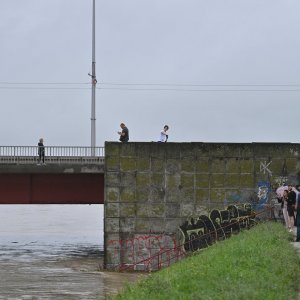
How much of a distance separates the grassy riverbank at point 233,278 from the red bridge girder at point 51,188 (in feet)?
70.6

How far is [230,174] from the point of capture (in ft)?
104

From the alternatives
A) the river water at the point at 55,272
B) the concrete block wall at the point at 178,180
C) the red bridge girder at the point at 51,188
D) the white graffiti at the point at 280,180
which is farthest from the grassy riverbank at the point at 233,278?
the red bridge girder at the point at 51,188

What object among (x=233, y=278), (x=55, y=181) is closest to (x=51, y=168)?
(x=55, y=181)

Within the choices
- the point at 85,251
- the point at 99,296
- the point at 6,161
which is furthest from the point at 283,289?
the point at 85,251

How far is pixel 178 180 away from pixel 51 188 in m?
9.99

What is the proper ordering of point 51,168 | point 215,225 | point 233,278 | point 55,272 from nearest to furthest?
point 233,278 < point 215,225 < point 55,272 < point 51,168

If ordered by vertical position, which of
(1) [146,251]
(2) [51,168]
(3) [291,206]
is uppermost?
(2) [51,168]

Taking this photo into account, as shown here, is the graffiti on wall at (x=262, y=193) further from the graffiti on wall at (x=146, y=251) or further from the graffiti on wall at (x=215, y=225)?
the graffiti on wall at (x=146, y=251)

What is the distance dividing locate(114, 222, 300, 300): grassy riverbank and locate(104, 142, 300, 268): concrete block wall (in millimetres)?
12801

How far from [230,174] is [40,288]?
394 inches

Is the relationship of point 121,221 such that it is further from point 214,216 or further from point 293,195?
point 293,195

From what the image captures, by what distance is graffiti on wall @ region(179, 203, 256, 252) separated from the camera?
1225 inches

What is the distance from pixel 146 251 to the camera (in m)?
31.3

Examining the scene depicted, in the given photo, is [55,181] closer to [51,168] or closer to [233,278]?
[51,168]
